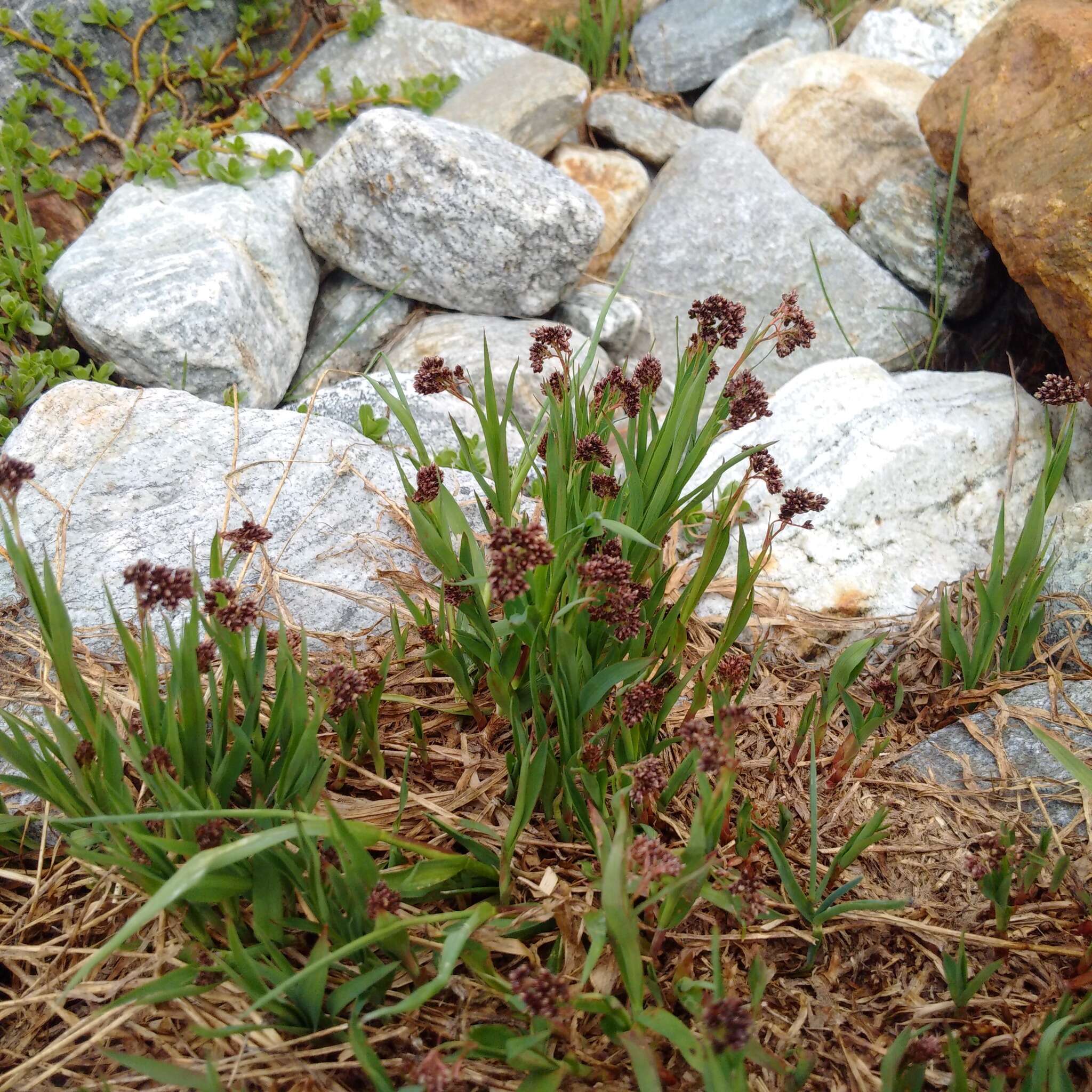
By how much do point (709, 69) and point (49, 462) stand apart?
4969 mm

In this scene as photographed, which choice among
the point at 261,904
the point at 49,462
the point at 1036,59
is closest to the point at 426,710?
the point at 261,904

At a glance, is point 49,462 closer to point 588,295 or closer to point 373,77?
point 588,295

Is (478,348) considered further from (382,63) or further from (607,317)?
(382,63)

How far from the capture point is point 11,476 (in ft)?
4.59

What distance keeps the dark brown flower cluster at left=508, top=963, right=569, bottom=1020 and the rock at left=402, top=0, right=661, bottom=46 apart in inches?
228

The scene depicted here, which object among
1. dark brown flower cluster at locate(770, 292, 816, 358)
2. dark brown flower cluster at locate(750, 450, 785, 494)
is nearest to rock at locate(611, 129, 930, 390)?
dark brown flower cluster at locate(770, 292, 816, 358)

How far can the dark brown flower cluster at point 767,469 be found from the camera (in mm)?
1969

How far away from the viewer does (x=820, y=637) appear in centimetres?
259

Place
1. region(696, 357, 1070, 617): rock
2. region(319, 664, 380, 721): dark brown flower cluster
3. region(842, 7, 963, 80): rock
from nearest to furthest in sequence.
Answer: region(319, 664, 380, 721): dark brown flower cluster, region(696, 357, 1070, 617): rock, region(842, 7, 963, 80): rock

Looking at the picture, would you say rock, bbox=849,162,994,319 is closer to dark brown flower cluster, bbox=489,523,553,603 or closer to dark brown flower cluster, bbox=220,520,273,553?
dark brown flower cluster, bbox=489,523,553,603

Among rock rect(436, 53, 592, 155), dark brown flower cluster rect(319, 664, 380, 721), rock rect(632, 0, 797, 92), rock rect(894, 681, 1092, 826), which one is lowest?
rock rect(894, 681, 1092, 826)

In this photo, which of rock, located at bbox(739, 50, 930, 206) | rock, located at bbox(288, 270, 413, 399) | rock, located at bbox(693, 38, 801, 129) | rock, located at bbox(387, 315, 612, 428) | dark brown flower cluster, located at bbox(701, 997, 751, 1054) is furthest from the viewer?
rock, located at bbox(693, 38, 801, 129)

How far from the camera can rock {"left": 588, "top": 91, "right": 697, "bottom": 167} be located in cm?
531

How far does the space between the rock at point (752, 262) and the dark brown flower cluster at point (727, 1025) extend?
342cm
